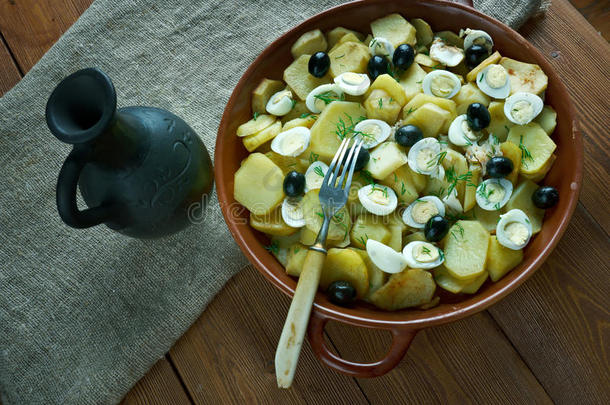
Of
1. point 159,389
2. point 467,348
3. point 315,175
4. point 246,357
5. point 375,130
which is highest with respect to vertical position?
point 375,130

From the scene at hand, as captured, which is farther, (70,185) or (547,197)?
(547,197)

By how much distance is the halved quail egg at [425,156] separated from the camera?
110 cm

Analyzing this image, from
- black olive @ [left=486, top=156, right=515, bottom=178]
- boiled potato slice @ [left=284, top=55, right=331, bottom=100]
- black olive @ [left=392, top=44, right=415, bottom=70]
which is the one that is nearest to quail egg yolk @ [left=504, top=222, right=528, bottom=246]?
black olive @ [left=486, top=156, right=515, bottom=178]

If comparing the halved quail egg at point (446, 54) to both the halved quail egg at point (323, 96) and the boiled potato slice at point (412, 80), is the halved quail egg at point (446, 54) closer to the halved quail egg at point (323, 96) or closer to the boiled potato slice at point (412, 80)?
the boiled potato slice at point (412, 80)

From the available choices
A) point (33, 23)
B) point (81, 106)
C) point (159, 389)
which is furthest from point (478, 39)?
point (33, 23)

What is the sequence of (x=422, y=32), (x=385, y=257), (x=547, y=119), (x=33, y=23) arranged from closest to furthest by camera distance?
(x=385, y=257) → (x=547, y=119) → (x=422, y=32) → (x=33, y=23)

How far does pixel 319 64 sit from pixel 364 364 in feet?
2.14

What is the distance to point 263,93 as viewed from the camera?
4.00ft

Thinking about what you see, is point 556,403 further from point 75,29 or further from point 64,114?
point 75,29

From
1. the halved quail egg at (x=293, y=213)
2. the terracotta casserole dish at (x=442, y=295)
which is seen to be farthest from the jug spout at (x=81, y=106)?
the halved quail egg at (x=293, y=213)

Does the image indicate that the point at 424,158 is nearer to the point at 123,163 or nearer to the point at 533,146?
the point at 533,146

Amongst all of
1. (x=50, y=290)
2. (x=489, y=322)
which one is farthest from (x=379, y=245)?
(x=50, y=290)

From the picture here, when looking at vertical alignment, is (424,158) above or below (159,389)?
above

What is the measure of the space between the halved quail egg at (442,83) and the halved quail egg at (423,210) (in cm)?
24
